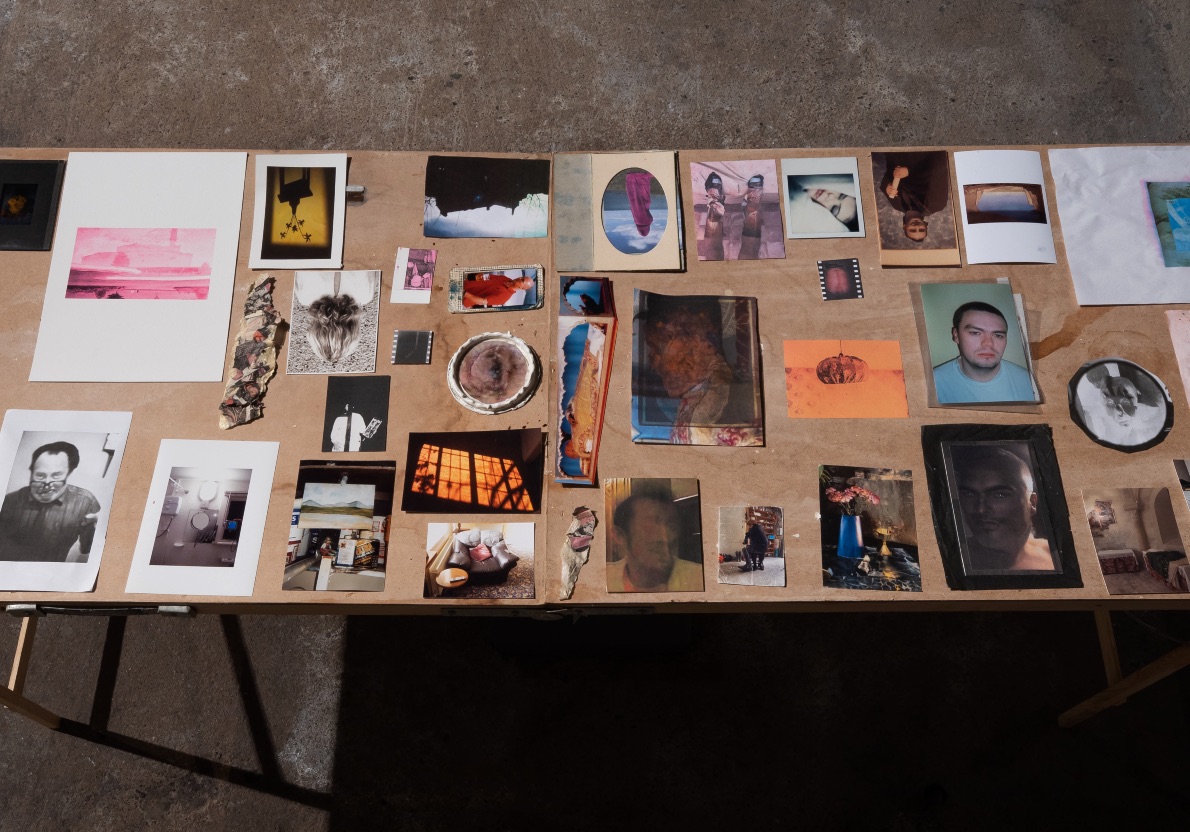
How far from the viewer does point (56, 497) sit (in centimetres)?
165

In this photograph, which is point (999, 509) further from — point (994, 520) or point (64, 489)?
point (64, 489)

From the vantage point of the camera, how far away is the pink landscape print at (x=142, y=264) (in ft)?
5.91

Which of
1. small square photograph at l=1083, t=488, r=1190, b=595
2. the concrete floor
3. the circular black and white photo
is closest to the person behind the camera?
small square photograph at l=1083, t=488, r=1190, b=595

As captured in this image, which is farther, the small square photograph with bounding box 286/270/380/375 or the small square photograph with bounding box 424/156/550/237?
the small square photograph with bounding box 424/156/550/237

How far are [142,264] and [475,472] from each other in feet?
3.13

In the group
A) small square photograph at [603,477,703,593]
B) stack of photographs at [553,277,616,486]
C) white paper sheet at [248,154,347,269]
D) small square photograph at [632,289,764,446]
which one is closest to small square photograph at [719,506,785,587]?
small square photograph at [603,477,703,593]

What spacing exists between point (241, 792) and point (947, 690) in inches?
88.4

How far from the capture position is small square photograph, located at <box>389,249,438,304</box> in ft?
5.92

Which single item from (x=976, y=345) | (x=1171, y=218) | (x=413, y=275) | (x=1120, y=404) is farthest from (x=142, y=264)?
(x=1171, y=218)

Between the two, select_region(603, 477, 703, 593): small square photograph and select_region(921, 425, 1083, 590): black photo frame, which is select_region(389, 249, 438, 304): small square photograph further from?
select_region(921, 425, 1083, 590): black photo frame

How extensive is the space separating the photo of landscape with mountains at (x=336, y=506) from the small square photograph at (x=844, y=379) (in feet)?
3.12

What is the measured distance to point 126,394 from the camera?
1.73 m

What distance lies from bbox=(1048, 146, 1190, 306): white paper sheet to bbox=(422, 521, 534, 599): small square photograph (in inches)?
55.7

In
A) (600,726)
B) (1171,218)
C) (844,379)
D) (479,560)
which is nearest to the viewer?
(479,560)
